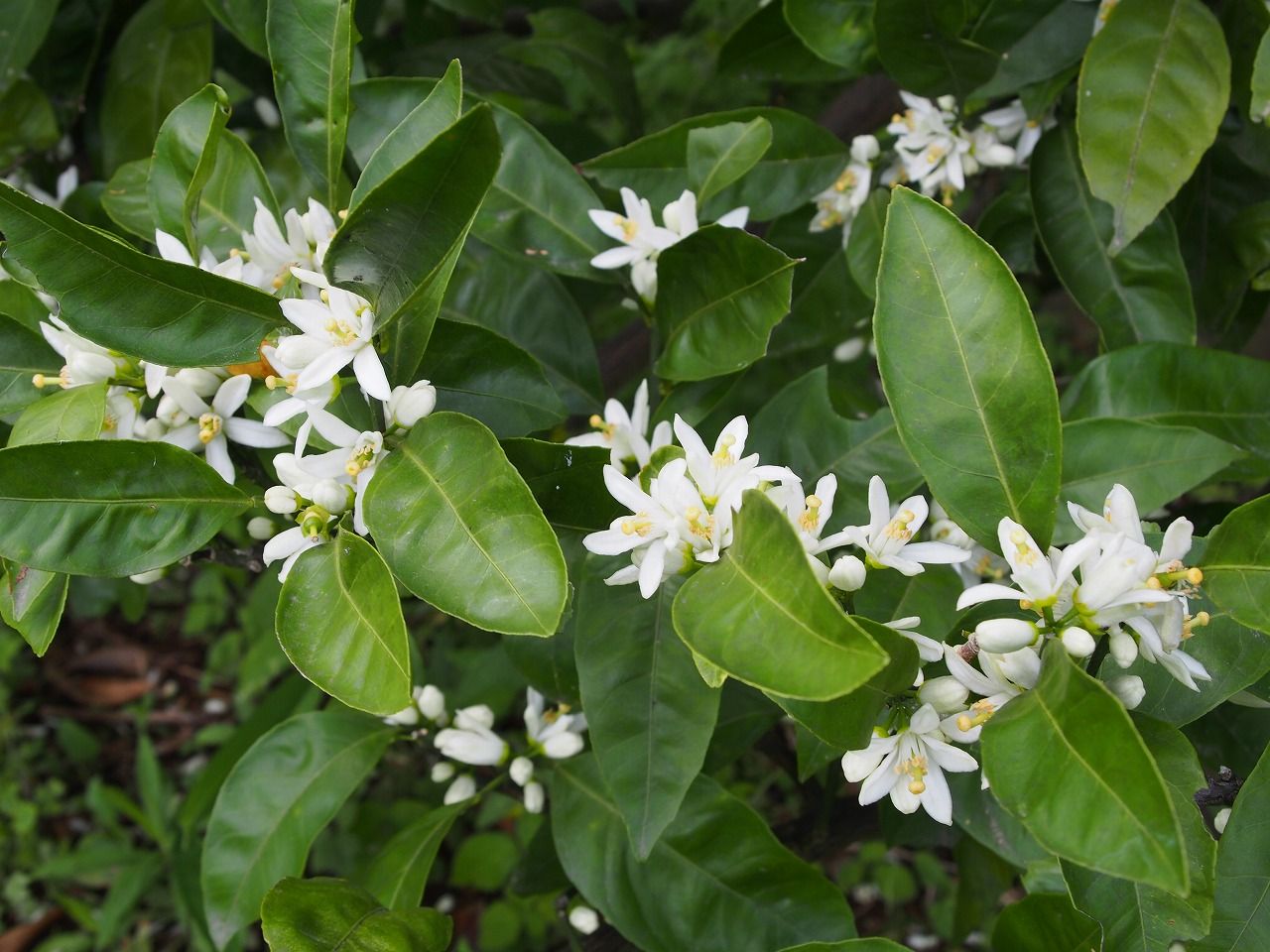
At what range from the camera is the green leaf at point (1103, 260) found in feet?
4.34

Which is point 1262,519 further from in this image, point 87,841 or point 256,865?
point 87,841

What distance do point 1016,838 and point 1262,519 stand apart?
0.54 m

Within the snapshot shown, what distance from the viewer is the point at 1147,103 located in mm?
1229

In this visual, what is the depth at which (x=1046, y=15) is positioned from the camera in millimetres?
1358

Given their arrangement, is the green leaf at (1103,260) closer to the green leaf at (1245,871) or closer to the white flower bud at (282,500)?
the green leaf at (1245,871)

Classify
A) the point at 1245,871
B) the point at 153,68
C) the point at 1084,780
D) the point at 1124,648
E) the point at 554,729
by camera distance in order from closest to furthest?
the point at 1084,780
the point at 1124,648
the point at 1245,871
the point at 554,729
the point at 153,68

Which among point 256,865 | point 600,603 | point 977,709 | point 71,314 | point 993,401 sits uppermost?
point 71,314

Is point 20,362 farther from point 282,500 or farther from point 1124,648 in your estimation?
point 1124,648

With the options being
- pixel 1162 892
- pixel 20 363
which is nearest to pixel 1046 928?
pixel 1162 892

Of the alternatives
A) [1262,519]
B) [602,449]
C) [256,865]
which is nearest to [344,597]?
[602,449]

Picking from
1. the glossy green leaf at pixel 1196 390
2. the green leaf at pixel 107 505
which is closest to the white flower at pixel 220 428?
the green leaf at pixel 107 505

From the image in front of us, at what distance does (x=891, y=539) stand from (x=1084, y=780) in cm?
26

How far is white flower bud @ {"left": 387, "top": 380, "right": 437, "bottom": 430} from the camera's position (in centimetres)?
89

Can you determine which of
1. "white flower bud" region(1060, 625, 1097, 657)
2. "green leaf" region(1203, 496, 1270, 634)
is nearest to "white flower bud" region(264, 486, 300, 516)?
"white flower bud" region(1060, 625, 1097, 657)
